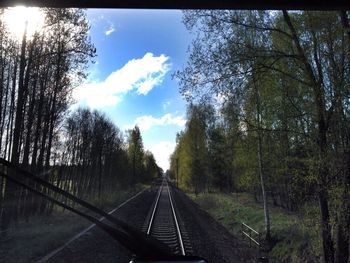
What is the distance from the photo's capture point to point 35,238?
14352mm

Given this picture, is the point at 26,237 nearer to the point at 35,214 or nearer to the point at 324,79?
the point at 35,214

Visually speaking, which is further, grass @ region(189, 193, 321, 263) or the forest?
the forest

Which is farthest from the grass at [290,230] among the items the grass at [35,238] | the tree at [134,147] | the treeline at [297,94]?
the tree at [134,147]

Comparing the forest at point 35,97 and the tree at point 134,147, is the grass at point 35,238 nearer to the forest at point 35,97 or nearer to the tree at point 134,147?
the forest at point 35,97

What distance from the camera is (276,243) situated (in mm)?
16438

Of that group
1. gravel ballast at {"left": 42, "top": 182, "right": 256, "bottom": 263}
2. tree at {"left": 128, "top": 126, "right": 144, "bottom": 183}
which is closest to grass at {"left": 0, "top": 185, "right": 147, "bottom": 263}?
gravel ballast at {"left": 42, "top": 182, "right": 256, "bottom": 263}

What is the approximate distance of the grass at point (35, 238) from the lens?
451 inches

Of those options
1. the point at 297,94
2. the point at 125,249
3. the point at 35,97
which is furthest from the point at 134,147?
the point at 297,94

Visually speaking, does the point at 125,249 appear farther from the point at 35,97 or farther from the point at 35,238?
the point at 35,97

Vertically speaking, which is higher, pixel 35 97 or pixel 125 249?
pixel 35 97

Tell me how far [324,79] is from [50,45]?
14.1 m

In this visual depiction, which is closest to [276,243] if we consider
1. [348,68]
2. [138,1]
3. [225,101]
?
[225,101]

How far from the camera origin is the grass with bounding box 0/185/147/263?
11464 millimetres

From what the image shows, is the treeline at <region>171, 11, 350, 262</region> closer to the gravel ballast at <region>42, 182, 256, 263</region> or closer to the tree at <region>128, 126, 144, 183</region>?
the gravel ballast at <region>42, 182, 256, 263</region>
